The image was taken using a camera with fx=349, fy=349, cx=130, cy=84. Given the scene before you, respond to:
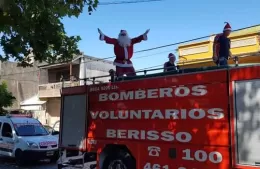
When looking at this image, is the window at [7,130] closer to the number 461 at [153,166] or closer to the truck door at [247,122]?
the number 461 at [153,166]

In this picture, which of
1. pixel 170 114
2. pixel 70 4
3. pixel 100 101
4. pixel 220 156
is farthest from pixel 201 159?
pixel 70 4

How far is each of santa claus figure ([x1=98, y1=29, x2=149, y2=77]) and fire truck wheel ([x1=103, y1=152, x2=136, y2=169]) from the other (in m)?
2.07

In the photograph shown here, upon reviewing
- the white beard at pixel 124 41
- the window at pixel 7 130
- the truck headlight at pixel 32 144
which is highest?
the white beard at pixel 124 41

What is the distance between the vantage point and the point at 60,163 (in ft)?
31.0

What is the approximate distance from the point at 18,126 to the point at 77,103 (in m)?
5.23

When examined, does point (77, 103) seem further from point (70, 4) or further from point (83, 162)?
point (70, 4)

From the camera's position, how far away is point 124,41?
919cm

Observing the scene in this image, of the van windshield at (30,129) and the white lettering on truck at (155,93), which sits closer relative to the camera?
the white lettering on truck at (155,93)

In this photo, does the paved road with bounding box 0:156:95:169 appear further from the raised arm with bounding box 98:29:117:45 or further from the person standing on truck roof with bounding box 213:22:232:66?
the person standing on truck roof with bounding box 213:22:232:66

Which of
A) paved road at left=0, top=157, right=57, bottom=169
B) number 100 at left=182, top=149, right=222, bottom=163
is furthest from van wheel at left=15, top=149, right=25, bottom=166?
number 100 at left=182, top=149, right=222, bottom=163

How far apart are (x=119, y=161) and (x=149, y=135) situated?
115 centimetres

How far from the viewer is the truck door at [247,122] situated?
5555 mm

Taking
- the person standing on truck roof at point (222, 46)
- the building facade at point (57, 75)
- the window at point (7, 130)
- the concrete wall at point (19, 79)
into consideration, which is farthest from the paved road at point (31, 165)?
the concrete wall at point (19, 79)

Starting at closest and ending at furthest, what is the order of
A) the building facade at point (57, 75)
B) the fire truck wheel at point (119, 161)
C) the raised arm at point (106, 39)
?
the fire truck wheel at point (119, 161) → the raised arm at point (106, 39) → the building facade at point (57, 75)
